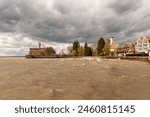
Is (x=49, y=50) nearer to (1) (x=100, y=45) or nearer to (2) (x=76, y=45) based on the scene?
(2) (x=76, y=45)

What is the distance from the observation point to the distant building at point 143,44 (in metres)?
110

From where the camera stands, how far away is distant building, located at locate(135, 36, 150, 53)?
360 feet

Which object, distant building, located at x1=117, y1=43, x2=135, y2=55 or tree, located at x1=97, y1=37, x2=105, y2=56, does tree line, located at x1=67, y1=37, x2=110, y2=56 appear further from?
distant building, located at x1=117, y1=43, x2=135, y2=55

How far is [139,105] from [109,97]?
2.12 meters

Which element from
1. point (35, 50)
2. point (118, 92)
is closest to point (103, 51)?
point (35, 50)

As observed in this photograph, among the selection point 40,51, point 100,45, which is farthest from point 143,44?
point 40,51

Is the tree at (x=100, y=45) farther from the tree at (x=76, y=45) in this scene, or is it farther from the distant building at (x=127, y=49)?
the tree at (x=76, y=45)

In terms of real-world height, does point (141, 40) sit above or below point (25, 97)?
above

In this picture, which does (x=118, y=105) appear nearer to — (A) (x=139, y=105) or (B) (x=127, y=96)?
(A) (x=139, y=105)

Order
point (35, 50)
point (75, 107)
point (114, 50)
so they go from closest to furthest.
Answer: point (75, 107)
point (114, 50)
point (35, 50)

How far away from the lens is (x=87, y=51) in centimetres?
12625

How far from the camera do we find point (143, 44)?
113m

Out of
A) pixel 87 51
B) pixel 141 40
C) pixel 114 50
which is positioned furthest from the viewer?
pixel 114 50

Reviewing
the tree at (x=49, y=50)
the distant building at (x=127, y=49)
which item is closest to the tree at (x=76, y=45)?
the distant building at (x=127, y=49)
